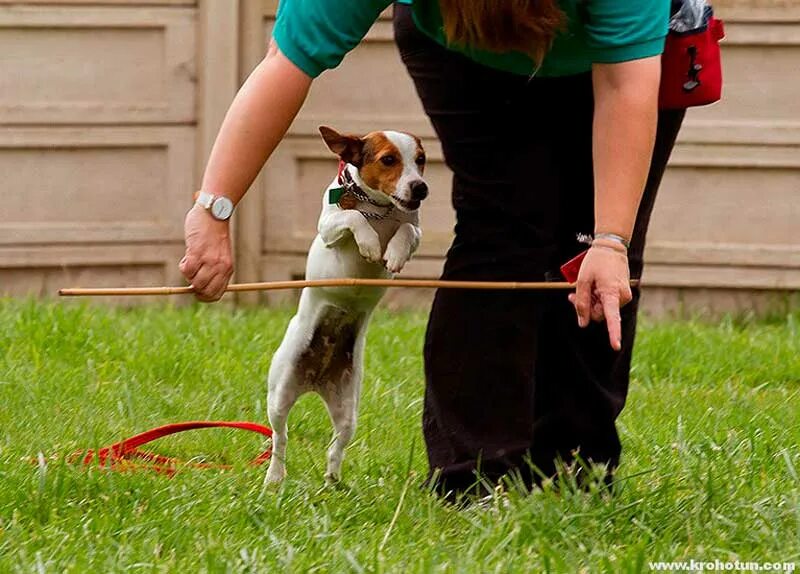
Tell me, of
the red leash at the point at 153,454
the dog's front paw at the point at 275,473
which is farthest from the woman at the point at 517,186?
the red leash at the point at 153,454

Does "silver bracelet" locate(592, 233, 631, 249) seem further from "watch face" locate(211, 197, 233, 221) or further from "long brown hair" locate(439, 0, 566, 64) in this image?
"watch face" locate(211, 197, 233, 221)

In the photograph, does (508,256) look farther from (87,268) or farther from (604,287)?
(87,268)

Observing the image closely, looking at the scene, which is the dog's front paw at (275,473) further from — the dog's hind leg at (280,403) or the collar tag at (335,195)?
the collar tag at (335,195)

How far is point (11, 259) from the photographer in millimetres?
6664

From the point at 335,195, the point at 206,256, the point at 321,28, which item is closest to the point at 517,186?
the point at 335,195

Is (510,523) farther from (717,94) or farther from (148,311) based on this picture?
(148,311)

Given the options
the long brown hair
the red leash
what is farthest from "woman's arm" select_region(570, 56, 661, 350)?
the red leash

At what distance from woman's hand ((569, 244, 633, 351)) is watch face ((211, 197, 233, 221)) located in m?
0.65

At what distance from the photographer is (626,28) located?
256 cm

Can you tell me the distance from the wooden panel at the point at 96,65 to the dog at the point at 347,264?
3.69 meters

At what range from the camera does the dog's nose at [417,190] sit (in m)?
3.02

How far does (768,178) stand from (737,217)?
23 centimetres

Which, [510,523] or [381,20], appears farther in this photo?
[381,20]

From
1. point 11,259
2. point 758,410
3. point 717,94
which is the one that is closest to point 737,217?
point 758,410
